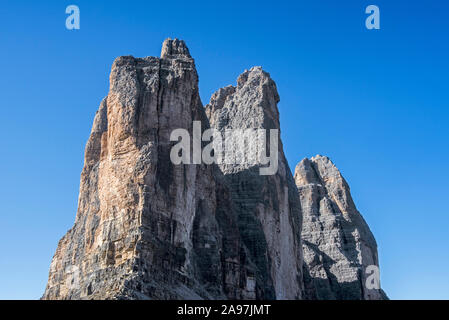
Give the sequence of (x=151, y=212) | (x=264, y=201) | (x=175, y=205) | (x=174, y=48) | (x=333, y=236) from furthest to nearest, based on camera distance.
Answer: (x=333, y=236) → (x=264, y=201) → (x=174, y=48) → (x=175, y=205) → (x=151, y=212)

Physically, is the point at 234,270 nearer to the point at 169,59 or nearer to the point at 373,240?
the point at 169,59

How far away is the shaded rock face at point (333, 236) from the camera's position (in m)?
127

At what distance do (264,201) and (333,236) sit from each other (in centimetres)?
4047

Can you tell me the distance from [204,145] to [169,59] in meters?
10.0

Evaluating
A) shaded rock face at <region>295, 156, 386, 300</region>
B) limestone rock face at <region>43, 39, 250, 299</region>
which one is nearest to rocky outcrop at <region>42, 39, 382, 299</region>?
limestone rock face at <region>43, 39, 250, 299</region>

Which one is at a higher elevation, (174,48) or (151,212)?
(174,48)

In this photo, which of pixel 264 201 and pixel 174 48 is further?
pixel 264 201

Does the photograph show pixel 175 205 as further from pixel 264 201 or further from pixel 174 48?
pixel 264 201

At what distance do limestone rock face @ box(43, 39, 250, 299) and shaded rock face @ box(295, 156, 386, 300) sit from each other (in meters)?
41.7

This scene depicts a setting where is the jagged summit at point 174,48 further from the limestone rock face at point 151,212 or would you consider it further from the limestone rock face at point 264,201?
the limestone rock face at point 264,201

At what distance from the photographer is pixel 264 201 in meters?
98.2

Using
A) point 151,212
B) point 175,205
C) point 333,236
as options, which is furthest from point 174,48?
point 333,236

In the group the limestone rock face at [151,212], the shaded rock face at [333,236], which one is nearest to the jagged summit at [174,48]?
the limestone rock face at [151,212]
